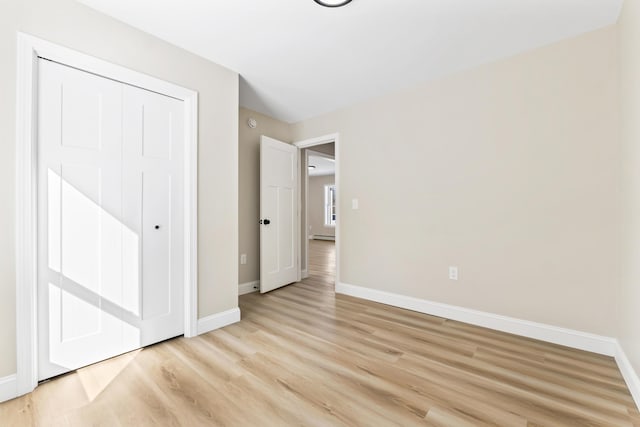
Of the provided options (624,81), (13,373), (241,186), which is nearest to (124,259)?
(13,373)

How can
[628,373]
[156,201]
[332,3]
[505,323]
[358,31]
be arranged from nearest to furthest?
[628,373]
[332,3]
[358,31]
[156,201]
[505,323]

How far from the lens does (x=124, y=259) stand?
2018 millimetres

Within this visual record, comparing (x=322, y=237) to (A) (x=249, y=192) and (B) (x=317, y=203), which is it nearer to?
(B) (x=317, y=203)

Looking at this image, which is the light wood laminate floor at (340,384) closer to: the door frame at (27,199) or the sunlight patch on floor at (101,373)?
the sunlight patch on floor at (101,373)

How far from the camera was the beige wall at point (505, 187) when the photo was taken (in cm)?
204

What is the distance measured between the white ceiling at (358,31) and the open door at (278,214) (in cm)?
104

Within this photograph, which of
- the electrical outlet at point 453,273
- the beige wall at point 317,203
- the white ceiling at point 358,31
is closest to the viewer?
the white ceiling at point 358,31

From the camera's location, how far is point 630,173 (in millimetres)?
1690

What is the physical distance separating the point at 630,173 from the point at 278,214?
3209 millimetres

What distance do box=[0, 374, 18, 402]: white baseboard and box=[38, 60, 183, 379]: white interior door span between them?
5.3 inches

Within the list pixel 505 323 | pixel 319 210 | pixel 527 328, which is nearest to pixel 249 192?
pixel 505 323

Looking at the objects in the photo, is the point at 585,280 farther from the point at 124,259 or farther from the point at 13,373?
the point at 13,373

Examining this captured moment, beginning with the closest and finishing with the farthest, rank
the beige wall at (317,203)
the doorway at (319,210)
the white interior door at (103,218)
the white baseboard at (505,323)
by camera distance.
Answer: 1. the white interior door at (103,218)
2. the white baseboard at (505,323)
3. the doorway at (319,210)
4. the beige wall at (317,203)

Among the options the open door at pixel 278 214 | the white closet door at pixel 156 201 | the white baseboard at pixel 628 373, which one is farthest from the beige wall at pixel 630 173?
the open door at pixel 278 214
